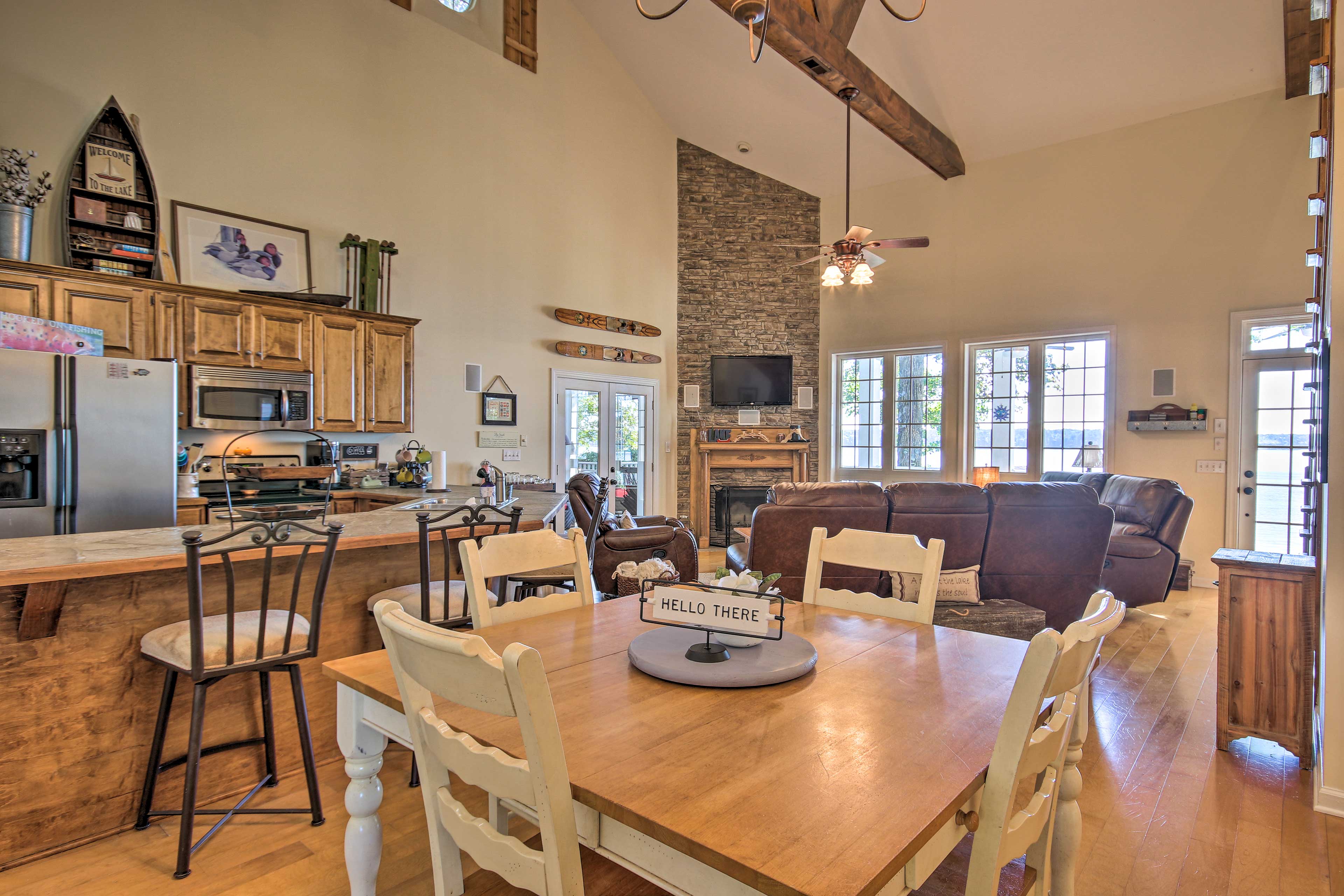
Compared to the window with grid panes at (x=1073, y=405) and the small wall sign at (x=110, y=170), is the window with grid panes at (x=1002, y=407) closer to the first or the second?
the window with grid panes at (x=1073, y=405)

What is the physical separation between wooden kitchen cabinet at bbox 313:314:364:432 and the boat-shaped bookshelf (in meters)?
1.01

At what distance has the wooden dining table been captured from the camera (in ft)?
2.73

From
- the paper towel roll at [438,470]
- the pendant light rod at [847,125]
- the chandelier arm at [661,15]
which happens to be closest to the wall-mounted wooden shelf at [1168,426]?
the pendant light rod at [847,125]

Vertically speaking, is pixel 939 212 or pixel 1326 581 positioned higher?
pixel 939 212

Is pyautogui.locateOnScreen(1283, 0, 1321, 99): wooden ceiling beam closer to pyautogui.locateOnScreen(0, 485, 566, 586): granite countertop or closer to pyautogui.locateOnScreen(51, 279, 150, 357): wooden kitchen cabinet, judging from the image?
pyautogui.locateOnScreen(0, 485, 566, 586): granite countertop

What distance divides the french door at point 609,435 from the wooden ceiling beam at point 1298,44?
590 centimetres

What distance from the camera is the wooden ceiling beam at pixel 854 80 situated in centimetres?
475

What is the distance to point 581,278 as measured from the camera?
6.99 m

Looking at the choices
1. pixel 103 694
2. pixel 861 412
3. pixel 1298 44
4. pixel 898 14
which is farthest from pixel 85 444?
pixel 1298 44

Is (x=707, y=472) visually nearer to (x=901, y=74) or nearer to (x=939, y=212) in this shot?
(x=939, y=212)

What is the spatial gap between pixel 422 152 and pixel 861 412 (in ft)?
17.7

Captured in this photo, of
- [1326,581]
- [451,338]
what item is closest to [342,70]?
[451,338]

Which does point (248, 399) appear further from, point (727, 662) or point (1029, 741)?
point (1029, 741)

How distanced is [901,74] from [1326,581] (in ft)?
17.8
